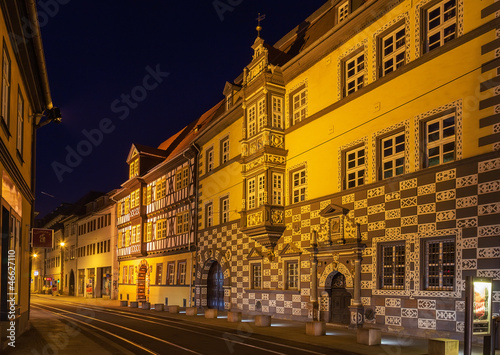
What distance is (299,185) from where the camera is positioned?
24.2 metres

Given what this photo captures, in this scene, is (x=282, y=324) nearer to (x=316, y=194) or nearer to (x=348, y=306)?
(x=348, y=306)

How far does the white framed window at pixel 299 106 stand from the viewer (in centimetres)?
2453

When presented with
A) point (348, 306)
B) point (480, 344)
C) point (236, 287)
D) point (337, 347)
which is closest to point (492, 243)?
point (480, 344)

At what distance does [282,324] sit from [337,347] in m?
7.60

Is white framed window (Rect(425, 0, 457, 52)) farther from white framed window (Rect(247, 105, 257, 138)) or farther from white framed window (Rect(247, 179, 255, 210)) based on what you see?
white framed window (Rect(247, 179, 255, 210))

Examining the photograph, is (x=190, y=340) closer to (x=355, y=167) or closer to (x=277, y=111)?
(x=355, y=167)

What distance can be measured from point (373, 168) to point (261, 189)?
24.3 feet

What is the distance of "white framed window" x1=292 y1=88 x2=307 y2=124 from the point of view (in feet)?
80.5

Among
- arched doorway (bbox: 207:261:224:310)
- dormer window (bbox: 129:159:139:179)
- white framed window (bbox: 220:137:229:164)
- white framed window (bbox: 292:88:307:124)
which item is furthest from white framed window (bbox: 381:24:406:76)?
dormer window (bbox: 129:159:139:179)

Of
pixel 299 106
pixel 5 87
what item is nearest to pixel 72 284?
pixel 299 106

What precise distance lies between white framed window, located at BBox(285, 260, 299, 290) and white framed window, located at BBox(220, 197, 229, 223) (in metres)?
7.68

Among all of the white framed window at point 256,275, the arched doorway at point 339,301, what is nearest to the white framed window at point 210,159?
the white framed window at point 256,275

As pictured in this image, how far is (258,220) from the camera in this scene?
25406 millimetres

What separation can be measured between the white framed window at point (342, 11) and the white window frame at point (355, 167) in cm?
634
